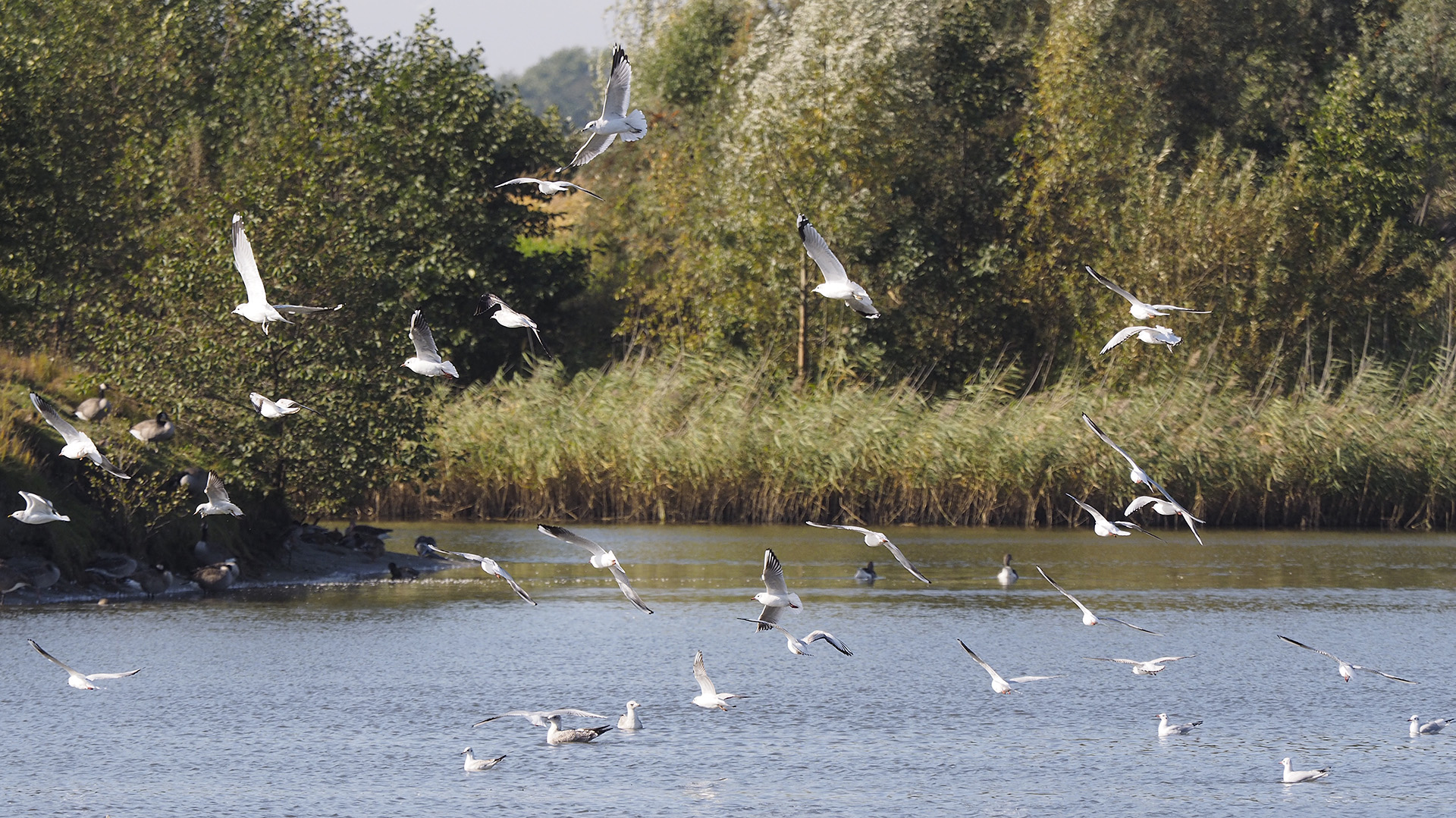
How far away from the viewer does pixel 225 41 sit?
50688mm

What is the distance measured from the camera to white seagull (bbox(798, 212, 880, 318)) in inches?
460

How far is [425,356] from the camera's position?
14453 mm

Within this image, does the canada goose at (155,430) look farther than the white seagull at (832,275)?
Yes

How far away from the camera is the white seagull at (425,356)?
13.9 metres

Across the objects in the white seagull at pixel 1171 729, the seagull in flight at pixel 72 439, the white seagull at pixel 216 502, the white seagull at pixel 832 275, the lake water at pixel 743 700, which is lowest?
the lake water at pixel 743 700

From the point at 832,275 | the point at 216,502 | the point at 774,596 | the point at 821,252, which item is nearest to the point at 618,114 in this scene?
the point at 821,252

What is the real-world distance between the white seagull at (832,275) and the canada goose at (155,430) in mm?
13958

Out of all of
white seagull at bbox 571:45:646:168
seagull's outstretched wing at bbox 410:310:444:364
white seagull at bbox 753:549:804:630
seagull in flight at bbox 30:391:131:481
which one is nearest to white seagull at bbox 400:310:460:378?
seagull's outstretched wing at bbox 410:310:444:364

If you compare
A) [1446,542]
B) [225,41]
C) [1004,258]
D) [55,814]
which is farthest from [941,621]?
[225,41]

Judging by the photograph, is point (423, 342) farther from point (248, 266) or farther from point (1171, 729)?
point (1171, 729)

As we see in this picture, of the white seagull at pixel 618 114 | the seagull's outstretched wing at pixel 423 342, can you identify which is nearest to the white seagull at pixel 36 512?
the seagull's outstretched wing at pixel 423 342

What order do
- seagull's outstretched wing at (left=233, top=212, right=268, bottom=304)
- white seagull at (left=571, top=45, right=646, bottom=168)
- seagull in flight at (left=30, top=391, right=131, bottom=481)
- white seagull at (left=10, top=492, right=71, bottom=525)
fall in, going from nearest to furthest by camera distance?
white seagull at (left=571, top=45, right=646, bottom=168)
seagull's outstretched wing at (left=233, top=212, right=268, bottom=304)
seagull in flight at (left=30, top=391, right=131, bottom=481)
white seagull at (left=10, top=492, right=71, bottom=525)

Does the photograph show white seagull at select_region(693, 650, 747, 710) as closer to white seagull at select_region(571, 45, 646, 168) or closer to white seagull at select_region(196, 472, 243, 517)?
white seagull at select_region(571, 45, 646, 168)

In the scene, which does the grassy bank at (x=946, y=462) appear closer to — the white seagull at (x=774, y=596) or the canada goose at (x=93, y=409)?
the canada goose at (x=93, y=409)
